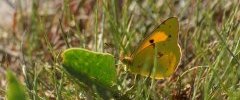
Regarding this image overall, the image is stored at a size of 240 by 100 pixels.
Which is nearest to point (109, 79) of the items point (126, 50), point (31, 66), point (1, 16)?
point (126, 50)

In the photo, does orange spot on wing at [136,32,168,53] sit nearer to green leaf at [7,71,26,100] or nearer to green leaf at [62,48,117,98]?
green leaf at [62,48,117,98]

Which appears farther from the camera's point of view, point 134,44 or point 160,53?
point 134,44

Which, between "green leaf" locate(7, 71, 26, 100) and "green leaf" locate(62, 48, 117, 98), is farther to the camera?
"green leaf" locate(62, 48, 117, 98)

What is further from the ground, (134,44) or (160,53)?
(134,44)

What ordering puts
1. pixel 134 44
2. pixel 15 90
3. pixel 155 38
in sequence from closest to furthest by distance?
1. pixel 15 90
2. pixel 155 38
3. pixel 134 44

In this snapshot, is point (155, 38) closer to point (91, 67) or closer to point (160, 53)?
point (160, 53)

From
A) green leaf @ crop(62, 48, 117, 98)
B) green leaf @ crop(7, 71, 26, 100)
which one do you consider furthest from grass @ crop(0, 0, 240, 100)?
green leaf @ crop(7, 71, 26, 100)

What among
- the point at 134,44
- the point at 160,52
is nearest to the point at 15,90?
the point at 160,52

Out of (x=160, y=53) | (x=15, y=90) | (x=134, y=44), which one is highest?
(x=134, y=44)

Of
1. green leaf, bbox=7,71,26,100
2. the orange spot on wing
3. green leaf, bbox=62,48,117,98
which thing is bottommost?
green leaf, bbox=7,71,26,100
